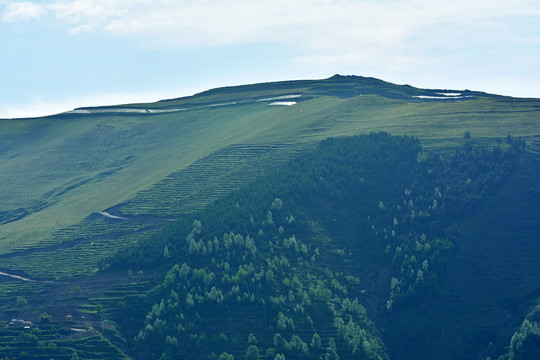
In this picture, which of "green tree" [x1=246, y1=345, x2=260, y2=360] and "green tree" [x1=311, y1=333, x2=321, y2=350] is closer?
"green tree" [x1=246, y1=345, x2=260, y2=360]

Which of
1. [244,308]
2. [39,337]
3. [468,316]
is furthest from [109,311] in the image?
[468,316]

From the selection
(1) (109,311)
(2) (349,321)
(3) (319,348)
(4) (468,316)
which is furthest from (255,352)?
(4) (468,316)

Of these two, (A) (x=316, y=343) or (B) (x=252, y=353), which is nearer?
(B) (x=252, y=353)

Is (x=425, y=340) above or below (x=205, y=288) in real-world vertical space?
below

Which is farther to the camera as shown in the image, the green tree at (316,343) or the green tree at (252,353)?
the green tree at (316,343)

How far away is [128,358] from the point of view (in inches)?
6816

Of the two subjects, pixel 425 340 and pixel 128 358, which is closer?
pixel 128 358

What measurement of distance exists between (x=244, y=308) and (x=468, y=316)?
5840cm

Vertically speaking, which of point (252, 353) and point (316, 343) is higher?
point (316, 343)

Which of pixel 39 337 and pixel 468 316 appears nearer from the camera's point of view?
pixel 39 337

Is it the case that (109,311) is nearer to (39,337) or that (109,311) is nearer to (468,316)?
(39,337)

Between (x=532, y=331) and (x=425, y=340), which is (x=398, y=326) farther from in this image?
(x=532, y=331)

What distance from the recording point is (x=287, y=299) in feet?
636

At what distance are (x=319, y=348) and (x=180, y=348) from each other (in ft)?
110
